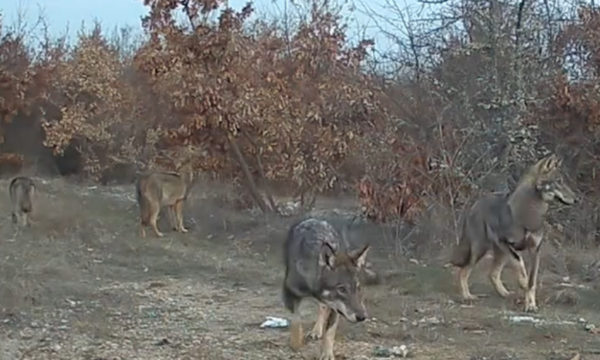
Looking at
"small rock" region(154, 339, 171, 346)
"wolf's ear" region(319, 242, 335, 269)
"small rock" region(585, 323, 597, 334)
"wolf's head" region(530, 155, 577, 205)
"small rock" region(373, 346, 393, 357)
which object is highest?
"wolf's head" region(530, 155, 577, 205)

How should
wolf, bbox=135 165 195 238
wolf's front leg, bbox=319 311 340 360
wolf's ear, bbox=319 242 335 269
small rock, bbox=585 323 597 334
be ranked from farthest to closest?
1. wolf, bbox=135 165 195 238
2. small rock, bbox=585 323 597 334
3. wolf's front leg, bbox=319 311 340 360
4. wolf's ear, bbox=319 242 335 269

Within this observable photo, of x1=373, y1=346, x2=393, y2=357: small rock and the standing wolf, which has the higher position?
the standing wolf

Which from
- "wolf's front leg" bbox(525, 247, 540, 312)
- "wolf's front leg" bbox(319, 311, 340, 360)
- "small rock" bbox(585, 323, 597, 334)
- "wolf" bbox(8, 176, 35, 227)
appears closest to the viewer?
"wolf's front leg" bbox(319, 311, 340, 360)

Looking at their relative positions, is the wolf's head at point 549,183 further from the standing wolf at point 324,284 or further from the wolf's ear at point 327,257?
the wolf's ear at point 327,257

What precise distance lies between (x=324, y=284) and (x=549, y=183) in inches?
162

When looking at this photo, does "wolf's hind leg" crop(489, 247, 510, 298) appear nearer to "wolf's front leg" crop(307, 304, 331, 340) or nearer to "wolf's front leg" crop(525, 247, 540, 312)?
"wolf's front leg" crop(525, 247, 540, 312)

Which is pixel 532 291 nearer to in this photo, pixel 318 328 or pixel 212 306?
pixel 318 328

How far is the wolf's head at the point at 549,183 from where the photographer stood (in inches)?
437

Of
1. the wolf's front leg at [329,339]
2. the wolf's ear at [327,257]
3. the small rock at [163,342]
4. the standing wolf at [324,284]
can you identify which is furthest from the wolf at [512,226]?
the small rock at [163,342]

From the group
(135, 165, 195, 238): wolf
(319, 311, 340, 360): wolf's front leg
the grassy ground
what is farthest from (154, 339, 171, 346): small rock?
(135, 165, 195, 238): wolf

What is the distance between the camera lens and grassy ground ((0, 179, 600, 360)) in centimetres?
864

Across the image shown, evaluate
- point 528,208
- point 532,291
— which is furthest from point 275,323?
point 528,208

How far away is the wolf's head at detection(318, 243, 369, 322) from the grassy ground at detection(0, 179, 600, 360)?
670 millimetres

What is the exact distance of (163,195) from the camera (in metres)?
18.0
